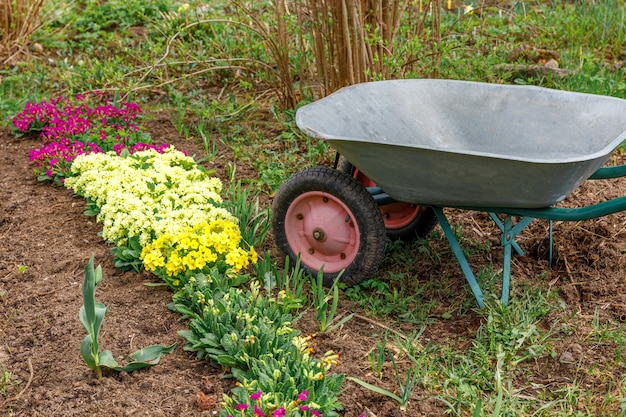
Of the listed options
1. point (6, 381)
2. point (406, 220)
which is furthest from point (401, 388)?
point (6, 381)

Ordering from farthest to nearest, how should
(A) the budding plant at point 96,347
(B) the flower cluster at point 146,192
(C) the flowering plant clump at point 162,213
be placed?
1. (B) the flower cluster at point 146,192
2. (C) the flowering plant clump at point 162,213
3. (A) the budding plant at point 96,347

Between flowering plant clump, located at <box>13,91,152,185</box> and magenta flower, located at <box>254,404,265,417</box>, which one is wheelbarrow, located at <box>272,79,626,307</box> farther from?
flowering plant clump, located at <box>13,91,152,185</box>

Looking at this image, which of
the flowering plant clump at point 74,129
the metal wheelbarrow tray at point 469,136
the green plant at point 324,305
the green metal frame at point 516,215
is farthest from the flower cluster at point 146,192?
the green metal frame at point 516,215

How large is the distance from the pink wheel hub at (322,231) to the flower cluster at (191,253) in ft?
0.79

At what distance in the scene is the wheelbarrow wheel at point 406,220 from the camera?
3555 millimetres

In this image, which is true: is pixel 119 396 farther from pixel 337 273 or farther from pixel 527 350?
pixel 527 350

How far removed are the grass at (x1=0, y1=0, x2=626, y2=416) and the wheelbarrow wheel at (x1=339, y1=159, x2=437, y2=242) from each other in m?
0.05

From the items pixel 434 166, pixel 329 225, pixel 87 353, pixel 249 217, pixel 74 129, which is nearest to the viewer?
pixel 87 353

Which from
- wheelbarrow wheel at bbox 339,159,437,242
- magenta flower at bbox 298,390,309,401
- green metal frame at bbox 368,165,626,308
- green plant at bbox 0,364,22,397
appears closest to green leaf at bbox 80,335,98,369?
green plant at bbox 0,364,22,397

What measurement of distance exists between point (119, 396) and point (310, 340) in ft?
2.38

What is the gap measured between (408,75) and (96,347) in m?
2.57

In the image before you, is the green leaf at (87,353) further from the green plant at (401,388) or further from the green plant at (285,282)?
the green plant at (401,388)

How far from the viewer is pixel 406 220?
3.59 meters

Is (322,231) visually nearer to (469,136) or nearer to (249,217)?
(249,217)
